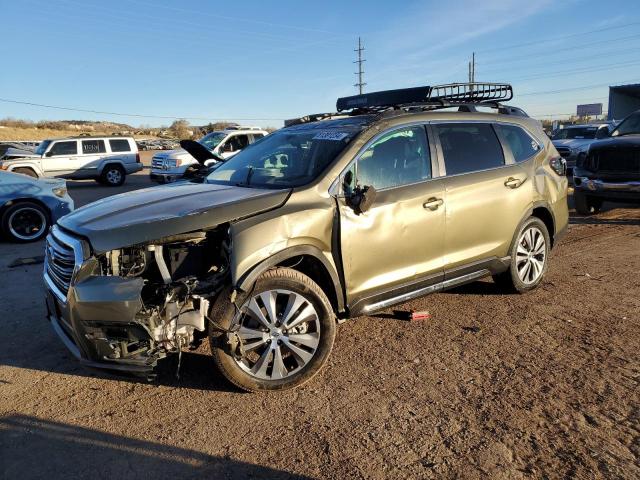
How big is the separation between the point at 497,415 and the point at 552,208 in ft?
10.3

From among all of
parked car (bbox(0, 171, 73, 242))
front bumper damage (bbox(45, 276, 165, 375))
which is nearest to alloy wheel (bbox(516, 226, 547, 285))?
front bumper damage (bbox(45, 276, 165, 375))

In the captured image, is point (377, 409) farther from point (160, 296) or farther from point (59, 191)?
point (59, 191)

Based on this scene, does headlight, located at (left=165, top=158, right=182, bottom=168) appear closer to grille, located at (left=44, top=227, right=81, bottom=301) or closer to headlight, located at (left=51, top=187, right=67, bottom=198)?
headlight, located at (left=51, top=187, right=67, bottom=198)

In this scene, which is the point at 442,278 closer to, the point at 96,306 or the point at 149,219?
the point at 149,219

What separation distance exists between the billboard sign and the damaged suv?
82.3m

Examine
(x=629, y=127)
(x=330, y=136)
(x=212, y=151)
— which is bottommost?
(x=212, y=151)

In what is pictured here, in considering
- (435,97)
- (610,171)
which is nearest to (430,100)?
(435,97)

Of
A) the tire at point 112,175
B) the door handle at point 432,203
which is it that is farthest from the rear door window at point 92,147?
the door handle at point 432,203

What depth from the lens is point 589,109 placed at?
77875 mm

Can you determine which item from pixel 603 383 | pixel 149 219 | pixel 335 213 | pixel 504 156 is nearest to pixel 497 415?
pixel 603 383

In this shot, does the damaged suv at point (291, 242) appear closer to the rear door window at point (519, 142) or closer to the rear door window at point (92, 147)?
the rear door window at point (519, 142)

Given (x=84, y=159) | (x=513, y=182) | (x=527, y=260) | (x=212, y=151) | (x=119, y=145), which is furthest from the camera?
(x=119, y=145)

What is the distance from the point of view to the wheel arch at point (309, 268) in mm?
3355

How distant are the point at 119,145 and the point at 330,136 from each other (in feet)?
63.1
